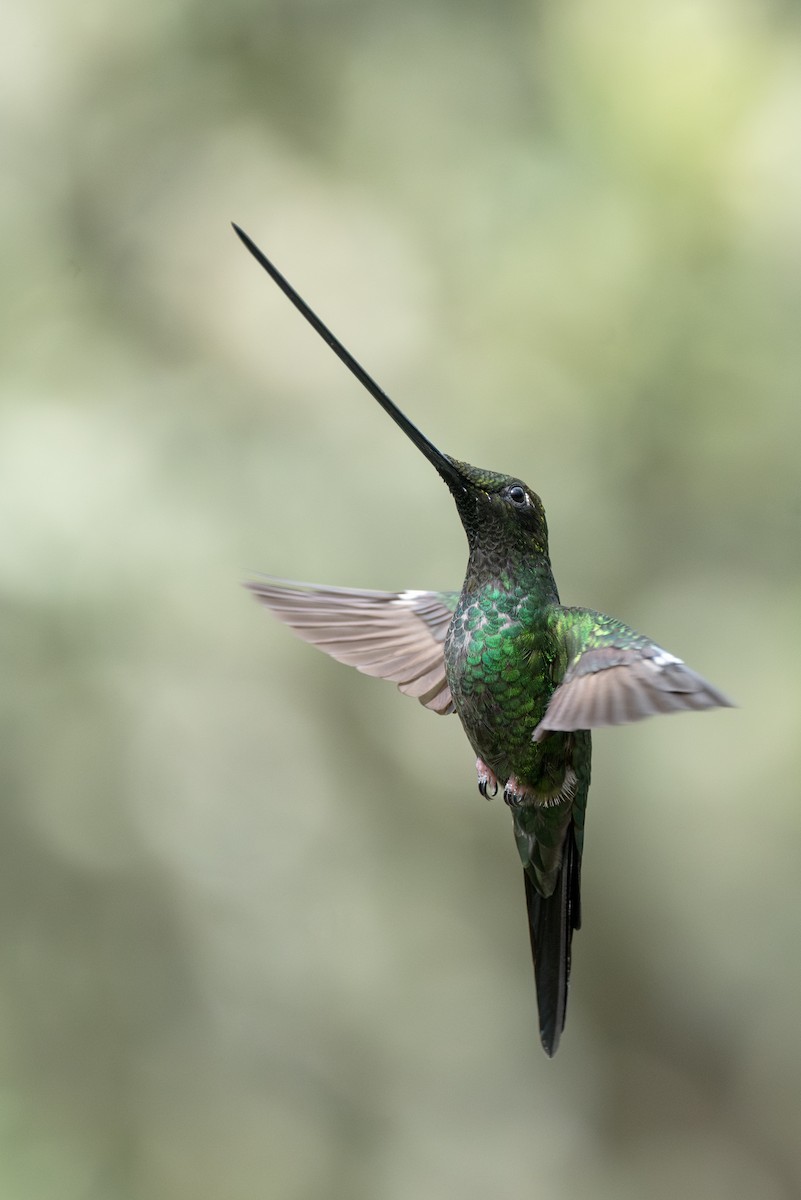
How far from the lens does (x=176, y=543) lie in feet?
13.3

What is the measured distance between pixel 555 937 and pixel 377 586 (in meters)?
2.54

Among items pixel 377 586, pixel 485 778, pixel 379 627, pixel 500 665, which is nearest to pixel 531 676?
pixel 500 665

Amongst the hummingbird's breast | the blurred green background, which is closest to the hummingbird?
the hummingbird's breast

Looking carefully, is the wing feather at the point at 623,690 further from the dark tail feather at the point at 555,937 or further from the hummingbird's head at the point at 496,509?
the dark tail feather at the point at 555,937

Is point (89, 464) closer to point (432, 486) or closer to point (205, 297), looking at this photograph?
point (205, 297)

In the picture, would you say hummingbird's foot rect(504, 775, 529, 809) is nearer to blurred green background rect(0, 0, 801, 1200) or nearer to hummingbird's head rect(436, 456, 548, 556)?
hummingbird's head rect(436, 456, 548, 556)

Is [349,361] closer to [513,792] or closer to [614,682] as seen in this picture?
[614,682]

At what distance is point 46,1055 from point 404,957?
3.82 feet

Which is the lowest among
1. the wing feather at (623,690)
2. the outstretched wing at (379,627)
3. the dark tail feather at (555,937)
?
the dark tail feather at (555,937)

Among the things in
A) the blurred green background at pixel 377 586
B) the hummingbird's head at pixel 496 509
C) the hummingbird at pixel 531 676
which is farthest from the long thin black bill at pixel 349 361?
the blurred green background at pixel 377 586

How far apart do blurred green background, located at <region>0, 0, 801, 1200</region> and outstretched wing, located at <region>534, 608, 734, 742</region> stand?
2.55 meters

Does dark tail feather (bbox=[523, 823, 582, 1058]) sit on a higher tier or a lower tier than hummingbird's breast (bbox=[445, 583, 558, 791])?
lower

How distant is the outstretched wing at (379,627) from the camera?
1647mm

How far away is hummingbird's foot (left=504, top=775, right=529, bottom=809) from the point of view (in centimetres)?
146
